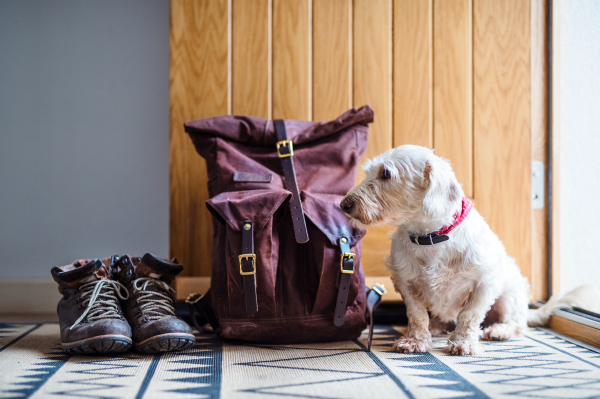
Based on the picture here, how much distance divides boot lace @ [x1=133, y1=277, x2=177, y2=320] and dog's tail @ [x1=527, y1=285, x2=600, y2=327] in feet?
4.19

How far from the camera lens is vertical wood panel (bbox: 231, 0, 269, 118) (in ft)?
5.76

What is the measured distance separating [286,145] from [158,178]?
2.95 ft

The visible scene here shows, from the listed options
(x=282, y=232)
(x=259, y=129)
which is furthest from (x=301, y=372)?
(x=259, y=129)

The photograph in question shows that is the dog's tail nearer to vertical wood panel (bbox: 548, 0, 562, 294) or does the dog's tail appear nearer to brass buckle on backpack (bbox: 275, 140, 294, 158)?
vertical wood panel (bbox: 548, 0, 562, 294)

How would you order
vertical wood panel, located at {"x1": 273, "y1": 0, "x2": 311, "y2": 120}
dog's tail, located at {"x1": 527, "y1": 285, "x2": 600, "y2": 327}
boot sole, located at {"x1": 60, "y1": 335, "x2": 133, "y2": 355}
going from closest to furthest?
boot sole, located at {"x1": 60, "y1": 335, "x2": 133, "y2": 355}
dog's tail, located at {"x1": 527, "y1": 285, "x2": 600, "y2": 327}
vertical wood panel, located at {"x1": 273, "y1": 0, "x2": 311, "y2": 120}

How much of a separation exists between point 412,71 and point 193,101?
2.87 feet

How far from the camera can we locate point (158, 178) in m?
2.12

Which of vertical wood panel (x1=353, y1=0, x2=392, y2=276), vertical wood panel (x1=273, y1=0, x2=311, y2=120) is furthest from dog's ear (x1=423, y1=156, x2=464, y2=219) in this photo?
vertical wood panel (x1=273, y1=0, x2=311, y2=120)

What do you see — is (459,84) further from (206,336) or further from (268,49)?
(206,336)

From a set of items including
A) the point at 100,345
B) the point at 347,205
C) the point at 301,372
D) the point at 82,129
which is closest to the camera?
the point at 301,372

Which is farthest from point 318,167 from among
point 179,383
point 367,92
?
point 179,383

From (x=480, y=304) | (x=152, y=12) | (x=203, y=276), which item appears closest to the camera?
(x=480, y=304)

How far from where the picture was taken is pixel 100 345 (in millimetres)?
1170

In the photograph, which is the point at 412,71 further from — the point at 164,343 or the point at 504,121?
the point at 164,343
